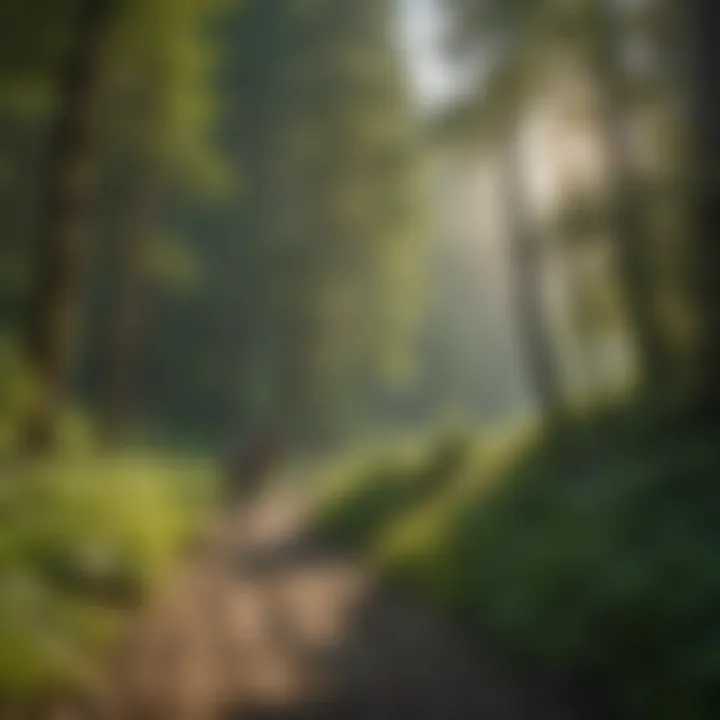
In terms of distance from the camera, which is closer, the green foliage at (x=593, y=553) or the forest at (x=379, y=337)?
the green foliage at (x=593, y=553)

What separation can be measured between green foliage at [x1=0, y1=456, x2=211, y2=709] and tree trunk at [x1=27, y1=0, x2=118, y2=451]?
213 millimetres

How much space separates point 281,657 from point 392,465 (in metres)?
0.84

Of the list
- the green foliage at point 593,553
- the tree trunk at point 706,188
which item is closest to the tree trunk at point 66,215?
the green foliage at point 593,553

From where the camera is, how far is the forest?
320 cm

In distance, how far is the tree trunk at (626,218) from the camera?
335cm

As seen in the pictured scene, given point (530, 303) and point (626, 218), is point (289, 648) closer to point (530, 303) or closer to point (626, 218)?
point (530, 303)

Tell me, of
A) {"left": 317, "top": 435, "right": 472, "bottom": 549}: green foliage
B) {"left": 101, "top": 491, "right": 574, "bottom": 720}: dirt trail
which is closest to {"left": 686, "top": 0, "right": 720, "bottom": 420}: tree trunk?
{"left": 317, "top": 435, "right": 472, "bottom": 549}: green foliage

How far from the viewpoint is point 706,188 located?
3.33m

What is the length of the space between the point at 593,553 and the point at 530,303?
896mm

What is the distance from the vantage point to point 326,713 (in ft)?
9.53

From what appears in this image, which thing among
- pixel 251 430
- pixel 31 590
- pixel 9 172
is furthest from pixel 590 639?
pixel 9 172

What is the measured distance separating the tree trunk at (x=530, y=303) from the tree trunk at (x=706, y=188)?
1.75ft

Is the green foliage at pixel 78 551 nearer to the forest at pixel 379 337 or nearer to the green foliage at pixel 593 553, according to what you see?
the forest at pixel 379 337

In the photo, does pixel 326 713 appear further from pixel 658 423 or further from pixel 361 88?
pixel 361 88
